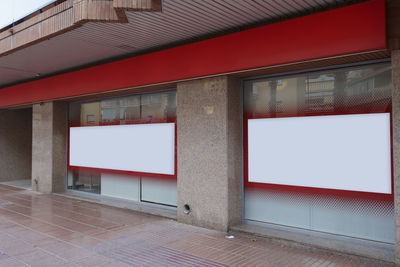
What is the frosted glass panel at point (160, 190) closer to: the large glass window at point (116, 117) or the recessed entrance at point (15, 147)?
the large glass window at point (116, 117)

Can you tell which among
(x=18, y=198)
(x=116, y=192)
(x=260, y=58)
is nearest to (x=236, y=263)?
(x=260, y=58)

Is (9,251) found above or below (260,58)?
below

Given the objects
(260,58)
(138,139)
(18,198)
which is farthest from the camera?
(18,198)

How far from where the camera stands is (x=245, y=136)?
5.98m

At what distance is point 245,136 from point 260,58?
1533 millimetres

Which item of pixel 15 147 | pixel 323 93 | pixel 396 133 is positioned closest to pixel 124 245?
pixel 323 93

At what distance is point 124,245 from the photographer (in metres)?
5.04

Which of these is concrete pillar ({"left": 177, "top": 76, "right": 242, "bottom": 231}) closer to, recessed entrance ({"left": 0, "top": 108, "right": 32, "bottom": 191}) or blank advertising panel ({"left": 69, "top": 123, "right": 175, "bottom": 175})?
blank advertising panel ({"left": 69, "top": 123, "right": 175, "bottom": 175})

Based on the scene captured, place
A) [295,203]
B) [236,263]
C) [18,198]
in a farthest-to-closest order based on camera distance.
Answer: [18,198]
[295,203]
[236,263]

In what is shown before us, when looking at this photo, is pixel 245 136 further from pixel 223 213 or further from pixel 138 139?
pixel 138 139

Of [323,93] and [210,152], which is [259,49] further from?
[210,152]

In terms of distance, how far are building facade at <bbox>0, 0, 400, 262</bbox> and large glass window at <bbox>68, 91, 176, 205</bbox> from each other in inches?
1.9

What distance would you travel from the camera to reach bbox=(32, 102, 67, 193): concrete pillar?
9.66 m

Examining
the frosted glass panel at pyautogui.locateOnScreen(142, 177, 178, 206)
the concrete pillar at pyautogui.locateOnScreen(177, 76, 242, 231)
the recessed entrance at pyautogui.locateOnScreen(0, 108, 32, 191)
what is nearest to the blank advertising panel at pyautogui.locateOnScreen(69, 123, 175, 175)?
the frosted glass panel at pyautogui.locateOnScreen(142, 177, 178, 206)
